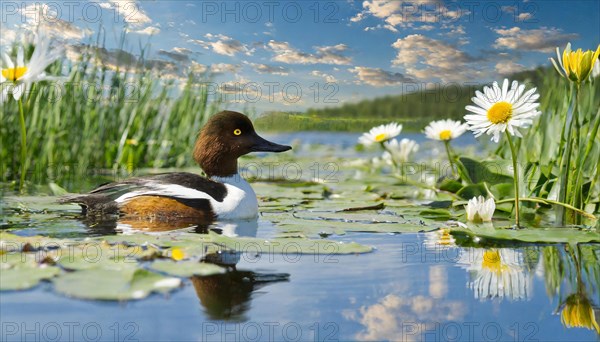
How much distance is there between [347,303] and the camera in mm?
2600

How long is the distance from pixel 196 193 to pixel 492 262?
211 cm

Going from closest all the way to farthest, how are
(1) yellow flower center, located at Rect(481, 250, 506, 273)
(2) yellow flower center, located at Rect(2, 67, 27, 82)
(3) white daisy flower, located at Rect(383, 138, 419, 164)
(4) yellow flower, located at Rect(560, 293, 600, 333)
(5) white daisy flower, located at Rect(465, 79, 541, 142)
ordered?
1. (4) yellow flower, located at Rect(560, 293, 600, 333)
2. (1) yellow flower center, located at Rect(481, 250, 506, 273)
3. (5) white daisy flower, located at Rect(465, 79, 541, 142)
4. (2) yellow flower center, located at Rect(2, 67, 27, 82)
5. (3) white daisy flower, located at Rect(383, 138, 419, 164)

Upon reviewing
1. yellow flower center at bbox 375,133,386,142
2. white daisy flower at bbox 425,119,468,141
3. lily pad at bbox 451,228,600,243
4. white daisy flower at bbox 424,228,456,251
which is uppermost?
white daisy flower at bbox 425,119,468,141

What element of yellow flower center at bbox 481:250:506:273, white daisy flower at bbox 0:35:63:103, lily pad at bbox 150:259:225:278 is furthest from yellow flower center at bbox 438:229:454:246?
white daisy flower at bbox 0:35:63:103

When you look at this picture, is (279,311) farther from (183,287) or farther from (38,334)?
(38,334)

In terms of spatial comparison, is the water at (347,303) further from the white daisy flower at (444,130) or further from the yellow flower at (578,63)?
the white daisy flower at (444,130)

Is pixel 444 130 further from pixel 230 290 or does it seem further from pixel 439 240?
pixel 230 290

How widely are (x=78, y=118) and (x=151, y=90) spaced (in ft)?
3.92

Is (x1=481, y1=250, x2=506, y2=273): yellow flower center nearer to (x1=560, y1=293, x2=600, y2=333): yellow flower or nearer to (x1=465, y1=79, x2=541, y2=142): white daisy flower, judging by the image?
(x1=560, y1=293, x2=600, y2=333): yellow flower

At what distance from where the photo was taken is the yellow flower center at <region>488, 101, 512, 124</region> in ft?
12.9

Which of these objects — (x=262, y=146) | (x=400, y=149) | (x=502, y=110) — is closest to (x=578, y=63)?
(x=502, y=110)

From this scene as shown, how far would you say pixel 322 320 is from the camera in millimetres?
2391

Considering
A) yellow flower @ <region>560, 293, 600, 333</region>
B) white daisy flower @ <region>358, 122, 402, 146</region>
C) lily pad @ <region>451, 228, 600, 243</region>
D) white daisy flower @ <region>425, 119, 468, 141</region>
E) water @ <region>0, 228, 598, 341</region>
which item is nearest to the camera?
water @ <region>0, 228, 598, 341</region>

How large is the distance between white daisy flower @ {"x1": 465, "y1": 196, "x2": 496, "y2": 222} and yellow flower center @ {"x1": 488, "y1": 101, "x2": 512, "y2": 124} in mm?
575
